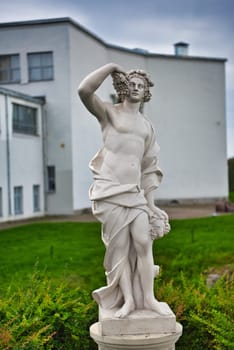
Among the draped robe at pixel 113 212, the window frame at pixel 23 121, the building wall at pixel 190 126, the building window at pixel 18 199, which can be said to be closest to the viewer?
the draped robe at pixel 113 212

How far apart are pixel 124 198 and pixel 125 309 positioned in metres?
1.13

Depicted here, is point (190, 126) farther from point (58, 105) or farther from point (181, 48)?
point (58, 105)

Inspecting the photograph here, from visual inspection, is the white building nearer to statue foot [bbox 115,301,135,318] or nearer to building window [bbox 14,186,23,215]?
building window [bbox 14,186,23,215]

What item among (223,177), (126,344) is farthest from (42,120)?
(126,344)

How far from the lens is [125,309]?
5.88 m

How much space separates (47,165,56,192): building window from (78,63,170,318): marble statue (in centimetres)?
2448

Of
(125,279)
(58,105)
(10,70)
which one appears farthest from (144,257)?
(10,70)

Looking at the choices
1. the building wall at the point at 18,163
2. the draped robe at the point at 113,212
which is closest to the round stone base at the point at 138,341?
the draped robe at the point at 113,212

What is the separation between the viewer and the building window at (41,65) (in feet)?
99.8

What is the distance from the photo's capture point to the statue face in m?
6.02

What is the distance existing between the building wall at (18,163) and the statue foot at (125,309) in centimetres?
2118

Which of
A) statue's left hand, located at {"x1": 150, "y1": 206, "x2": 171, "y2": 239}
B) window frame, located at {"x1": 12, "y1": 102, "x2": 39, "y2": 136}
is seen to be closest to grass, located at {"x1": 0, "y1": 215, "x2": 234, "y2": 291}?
statue's left hand, located at {"x1": 150, "y1": 206, "x2": 171, "y2": 239}

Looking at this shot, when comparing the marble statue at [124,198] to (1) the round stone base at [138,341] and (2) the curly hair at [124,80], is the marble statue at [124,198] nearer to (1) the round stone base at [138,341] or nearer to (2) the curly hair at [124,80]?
(2) the curly hair at [124,80]

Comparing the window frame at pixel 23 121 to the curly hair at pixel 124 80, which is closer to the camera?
the curly hair at pixel 124 80
